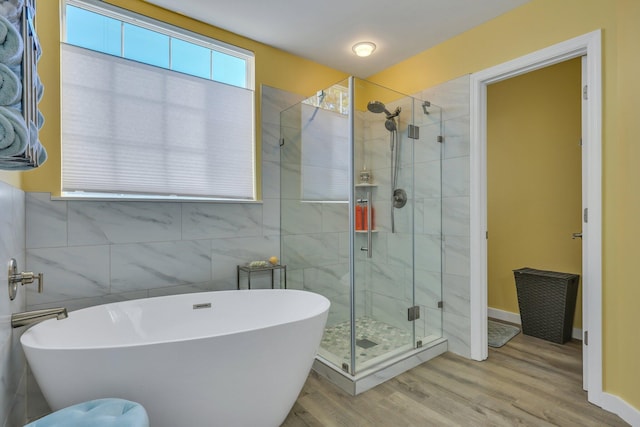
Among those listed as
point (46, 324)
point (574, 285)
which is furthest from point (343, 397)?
point (574, 285)

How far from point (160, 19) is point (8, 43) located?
1.93 metres

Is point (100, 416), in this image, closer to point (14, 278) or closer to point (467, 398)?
point (14, 278)

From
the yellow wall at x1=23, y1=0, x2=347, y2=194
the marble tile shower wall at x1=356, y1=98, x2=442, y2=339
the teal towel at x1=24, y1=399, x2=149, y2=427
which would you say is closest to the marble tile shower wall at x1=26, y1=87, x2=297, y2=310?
the yellow wall at x1=23, y1=0, x2=347, y2=194

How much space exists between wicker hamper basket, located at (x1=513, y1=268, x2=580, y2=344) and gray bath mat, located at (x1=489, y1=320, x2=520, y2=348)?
128 mm

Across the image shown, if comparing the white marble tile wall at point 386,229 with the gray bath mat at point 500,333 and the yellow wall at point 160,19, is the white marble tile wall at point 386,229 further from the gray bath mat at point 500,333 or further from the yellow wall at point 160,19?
the gray bath mat at point 500,333

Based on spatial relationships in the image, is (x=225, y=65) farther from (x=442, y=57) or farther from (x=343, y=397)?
(x=343, y=397)

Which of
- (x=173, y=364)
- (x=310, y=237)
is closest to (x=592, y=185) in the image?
(x=310, y=237)

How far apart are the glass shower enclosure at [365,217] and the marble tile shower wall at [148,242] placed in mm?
176

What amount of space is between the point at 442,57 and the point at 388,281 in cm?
198

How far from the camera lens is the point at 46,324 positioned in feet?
5.22

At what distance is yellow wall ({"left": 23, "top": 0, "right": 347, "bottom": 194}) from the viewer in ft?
6.31

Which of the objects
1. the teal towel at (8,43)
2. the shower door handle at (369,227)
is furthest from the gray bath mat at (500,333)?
the teal towel at (8,43)

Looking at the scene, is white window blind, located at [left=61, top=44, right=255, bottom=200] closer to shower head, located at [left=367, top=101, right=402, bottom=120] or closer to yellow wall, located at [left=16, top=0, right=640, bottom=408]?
yellow wall, located at [left=16, top=0, right=640, bottom=408]

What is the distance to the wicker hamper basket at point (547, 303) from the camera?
2814mm
